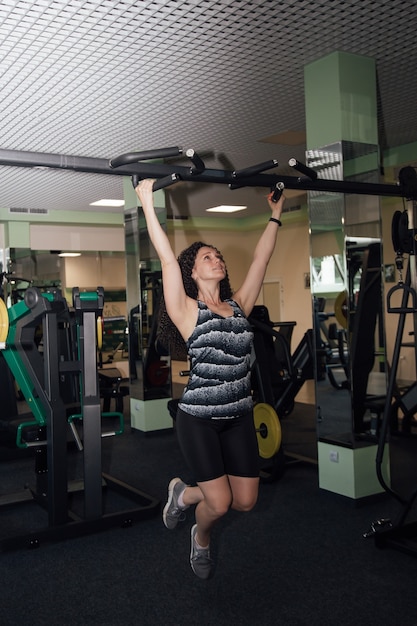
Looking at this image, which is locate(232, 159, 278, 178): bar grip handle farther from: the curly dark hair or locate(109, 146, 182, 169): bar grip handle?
the curly dark hair

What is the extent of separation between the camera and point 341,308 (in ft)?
13.9

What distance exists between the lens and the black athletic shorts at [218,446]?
8.76 feet

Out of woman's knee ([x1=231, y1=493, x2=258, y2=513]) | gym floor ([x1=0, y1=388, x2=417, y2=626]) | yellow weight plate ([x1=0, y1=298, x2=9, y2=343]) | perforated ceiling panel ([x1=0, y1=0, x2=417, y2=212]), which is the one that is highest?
perforated ceiling panel ([x1=0, y1=0, x2=417, y2=212])

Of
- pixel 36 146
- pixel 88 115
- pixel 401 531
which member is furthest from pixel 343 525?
pixel 36 146

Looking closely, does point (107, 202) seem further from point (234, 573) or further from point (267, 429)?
point (234, 573)

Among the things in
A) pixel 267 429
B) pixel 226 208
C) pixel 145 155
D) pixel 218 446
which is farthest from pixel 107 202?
pixel 145 155

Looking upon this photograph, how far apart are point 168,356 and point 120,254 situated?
4601 millimetres

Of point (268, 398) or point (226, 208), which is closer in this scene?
point (268, 398)

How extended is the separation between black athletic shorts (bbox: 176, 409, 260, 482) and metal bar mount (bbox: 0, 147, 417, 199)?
1.03 m

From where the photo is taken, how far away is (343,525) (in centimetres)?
371

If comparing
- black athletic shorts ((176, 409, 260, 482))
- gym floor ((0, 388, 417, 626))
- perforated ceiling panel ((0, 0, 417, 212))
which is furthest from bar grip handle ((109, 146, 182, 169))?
gym floor ((0, 388, 417, 626))

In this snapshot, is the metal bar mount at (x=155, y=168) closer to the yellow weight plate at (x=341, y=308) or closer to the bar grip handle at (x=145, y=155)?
the bar grip handle at (x=145, y=155)

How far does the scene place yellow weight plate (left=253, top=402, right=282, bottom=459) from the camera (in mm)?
4430

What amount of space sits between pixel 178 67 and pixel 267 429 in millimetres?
2578
